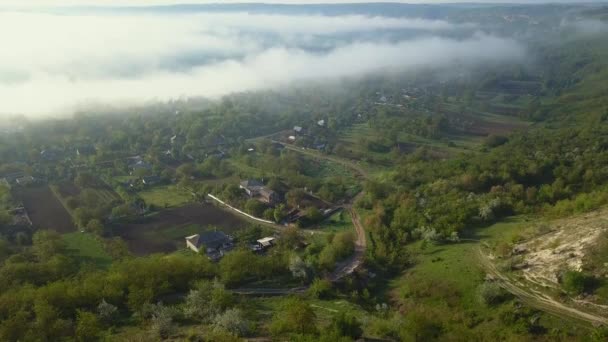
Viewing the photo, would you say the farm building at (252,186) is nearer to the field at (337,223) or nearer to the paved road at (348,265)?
the field at (337,223)

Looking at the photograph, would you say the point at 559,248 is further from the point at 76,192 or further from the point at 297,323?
the point at 76,192

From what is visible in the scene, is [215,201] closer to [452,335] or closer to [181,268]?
[181,268]

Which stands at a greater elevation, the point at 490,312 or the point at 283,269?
the point at 490,312

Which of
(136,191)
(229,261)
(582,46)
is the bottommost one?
(136,191)

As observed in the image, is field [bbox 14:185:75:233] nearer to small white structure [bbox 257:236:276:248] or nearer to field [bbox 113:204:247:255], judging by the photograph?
field [bbox 113:204:247:255]

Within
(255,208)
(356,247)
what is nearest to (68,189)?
(255,208)

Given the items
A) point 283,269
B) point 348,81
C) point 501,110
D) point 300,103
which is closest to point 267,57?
point 348,81
